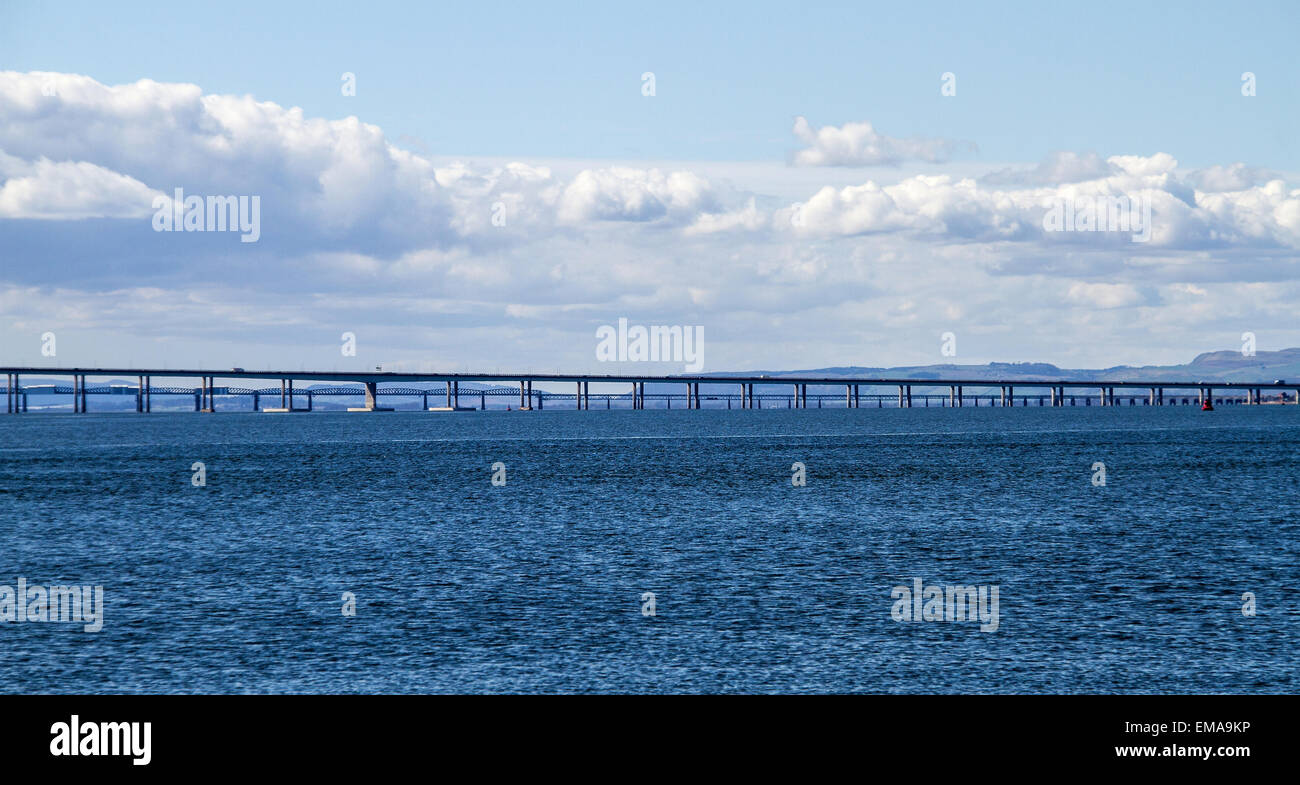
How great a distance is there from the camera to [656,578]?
47.2 m

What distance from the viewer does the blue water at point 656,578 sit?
31.7m

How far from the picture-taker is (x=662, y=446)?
163m

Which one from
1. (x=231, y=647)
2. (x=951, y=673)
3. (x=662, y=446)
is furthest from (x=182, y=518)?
(x=662, y=446)

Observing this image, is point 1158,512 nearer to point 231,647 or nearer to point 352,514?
point 352,514

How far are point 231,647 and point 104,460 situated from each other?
4188 inches

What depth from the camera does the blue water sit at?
31.7 m
